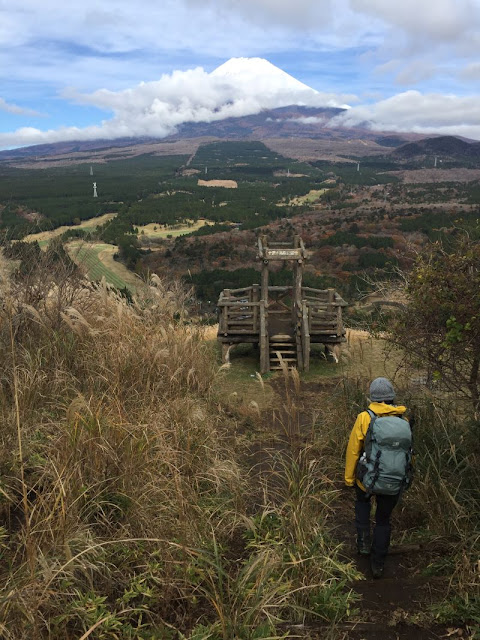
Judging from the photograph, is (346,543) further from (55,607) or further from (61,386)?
(61,386)

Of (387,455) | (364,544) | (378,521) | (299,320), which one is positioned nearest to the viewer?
(387,455)

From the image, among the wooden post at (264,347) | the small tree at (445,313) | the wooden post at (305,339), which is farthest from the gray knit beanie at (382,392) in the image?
the wooden post at (305,339)

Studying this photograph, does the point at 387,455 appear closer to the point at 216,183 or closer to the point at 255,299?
the point at 255,299

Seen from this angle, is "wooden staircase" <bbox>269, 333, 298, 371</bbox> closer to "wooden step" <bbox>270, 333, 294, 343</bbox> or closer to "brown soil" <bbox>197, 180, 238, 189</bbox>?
"wooden step" <bbox>270, 333, 294, 343</bbox>

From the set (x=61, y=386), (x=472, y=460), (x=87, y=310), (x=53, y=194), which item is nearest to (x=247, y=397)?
(x=87, y=310)

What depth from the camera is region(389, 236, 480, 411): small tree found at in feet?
13.6

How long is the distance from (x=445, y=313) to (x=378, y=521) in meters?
2.04

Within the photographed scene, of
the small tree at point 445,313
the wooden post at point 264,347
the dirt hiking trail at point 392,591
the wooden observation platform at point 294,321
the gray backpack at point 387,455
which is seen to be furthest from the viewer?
the wooden observation platform at point 294,321

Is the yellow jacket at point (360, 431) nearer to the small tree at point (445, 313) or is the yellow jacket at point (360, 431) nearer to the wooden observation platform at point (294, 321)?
the small tree at point (445, 313)

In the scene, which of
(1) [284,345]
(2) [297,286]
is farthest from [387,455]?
(2) [297,286]

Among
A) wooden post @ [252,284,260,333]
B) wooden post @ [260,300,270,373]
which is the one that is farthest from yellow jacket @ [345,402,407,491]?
wooden post @ [252,284,260,333]

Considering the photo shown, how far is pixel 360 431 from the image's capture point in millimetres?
3508

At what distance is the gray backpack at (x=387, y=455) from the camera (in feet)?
11.0

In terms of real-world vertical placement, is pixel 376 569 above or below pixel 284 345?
above
